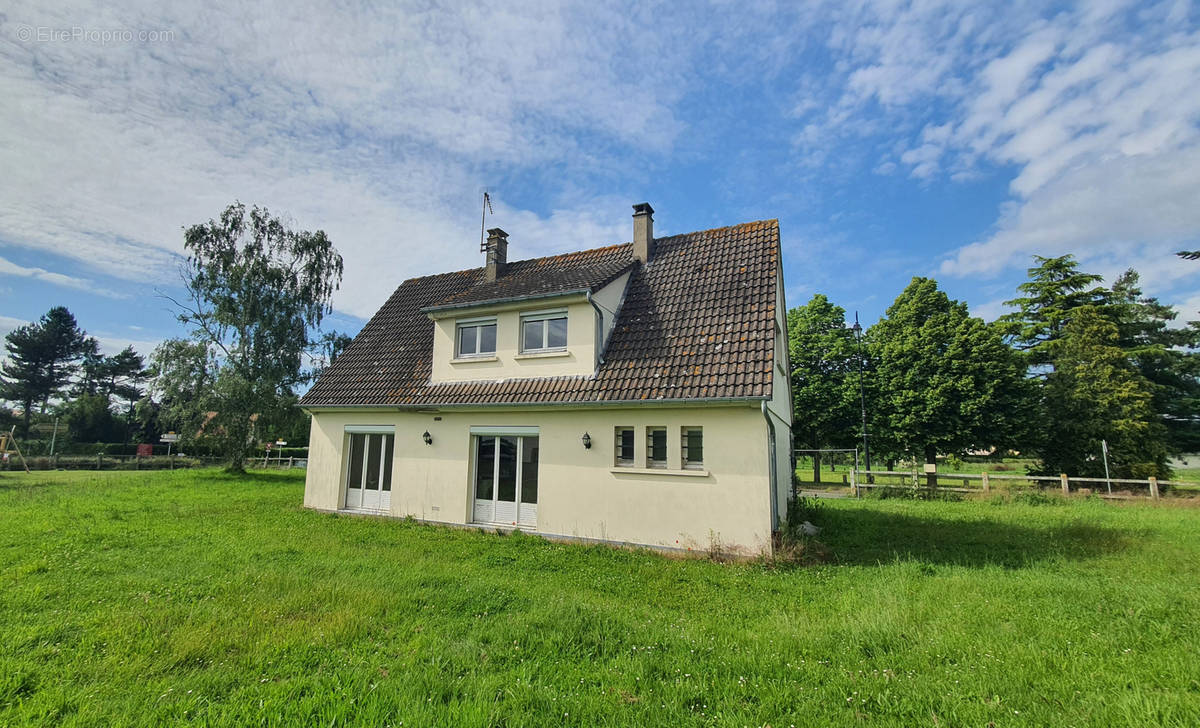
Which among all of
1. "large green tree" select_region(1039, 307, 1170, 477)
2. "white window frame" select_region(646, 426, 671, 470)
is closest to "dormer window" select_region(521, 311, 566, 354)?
"white window frame" select_region(646, 426, 671, 470)

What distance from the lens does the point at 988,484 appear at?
70.5ft

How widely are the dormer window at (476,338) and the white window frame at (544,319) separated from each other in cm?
89

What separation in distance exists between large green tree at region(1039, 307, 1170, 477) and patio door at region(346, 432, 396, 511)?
3039cm

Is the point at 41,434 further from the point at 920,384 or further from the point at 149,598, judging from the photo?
the point at 920,384

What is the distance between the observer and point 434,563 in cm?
858

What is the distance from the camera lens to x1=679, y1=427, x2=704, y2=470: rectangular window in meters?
10.1

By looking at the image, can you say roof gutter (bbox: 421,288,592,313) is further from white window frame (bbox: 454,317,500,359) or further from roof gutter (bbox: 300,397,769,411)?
roof gutter (bbox: 300,397,769,411)

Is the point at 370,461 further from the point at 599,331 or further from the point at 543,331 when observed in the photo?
the point at 599,331

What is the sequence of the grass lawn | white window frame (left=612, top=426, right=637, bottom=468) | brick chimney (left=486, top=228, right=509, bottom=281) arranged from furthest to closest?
brick chimney (left=486, top=228, right=509, bottom=281) → white window frame (left=612, top=426, right=637, bottom=468) → the grass lawn

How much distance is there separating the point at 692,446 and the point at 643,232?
6677 millimetres

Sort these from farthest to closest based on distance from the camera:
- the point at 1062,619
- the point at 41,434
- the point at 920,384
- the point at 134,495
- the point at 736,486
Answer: the point at 41,434, the point at 920,384, the point at 134,495, the point at 736,486, the point at 1062,619

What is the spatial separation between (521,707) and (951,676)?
365cm

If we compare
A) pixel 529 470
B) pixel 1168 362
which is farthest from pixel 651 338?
pixel 1168 362

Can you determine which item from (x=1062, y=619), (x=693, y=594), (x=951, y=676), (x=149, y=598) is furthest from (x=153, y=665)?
(x=1062, y=619)
